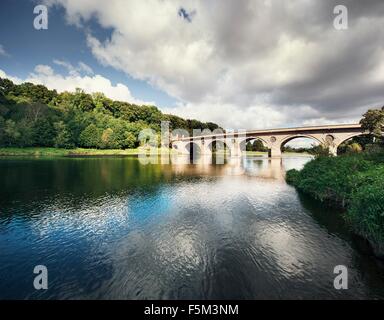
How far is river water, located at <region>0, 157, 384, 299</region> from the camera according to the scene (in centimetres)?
766

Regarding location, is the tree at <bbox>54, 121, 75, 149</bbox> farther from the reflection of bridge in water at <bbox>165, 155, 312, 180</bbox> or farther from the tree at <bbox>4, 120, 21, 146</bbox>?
the reflection of bridge in water at <bbox>165, 155, 312, 180</bbox>

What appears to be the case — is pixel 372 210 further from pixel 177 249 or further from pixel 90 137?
pixel 90 137

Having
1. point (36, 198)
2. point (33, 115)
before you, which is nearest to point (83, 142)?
point (33, 115)

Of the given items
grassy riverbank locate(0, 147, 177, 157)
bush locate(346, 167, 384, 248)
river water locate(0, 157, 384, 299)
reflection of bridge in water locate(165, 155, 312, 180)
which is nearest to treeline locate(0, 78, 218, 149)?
grassy riverbank locate(0, 147, 177, 157)

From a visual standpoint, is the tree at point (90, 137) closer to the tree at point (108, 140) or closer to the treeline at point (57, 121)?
the treeline at point (57, 121)

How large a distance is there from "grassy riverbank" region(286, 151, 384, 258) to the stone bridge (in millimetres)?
15558

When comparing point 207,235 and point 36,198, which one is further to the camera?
point 36,198

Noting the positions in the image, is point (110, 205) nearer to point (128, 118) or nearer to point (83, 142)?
point (83, 142)

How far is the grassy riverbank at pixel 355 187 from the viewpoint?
372 inches

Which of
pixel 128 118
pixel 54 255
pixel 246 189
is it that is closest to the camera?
pixel 54 255

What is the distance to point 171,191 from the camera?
23562mm

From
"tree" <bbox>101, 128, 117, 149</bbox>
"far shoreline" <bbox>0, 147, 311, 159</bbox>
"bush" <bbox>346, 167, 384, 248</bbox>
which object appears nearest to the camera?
"bush" <bbox>346, 167, 384, 248</bbox>

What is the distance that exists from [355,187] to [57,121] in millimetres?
101121

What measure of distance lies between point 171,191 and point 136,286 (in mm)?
15899
